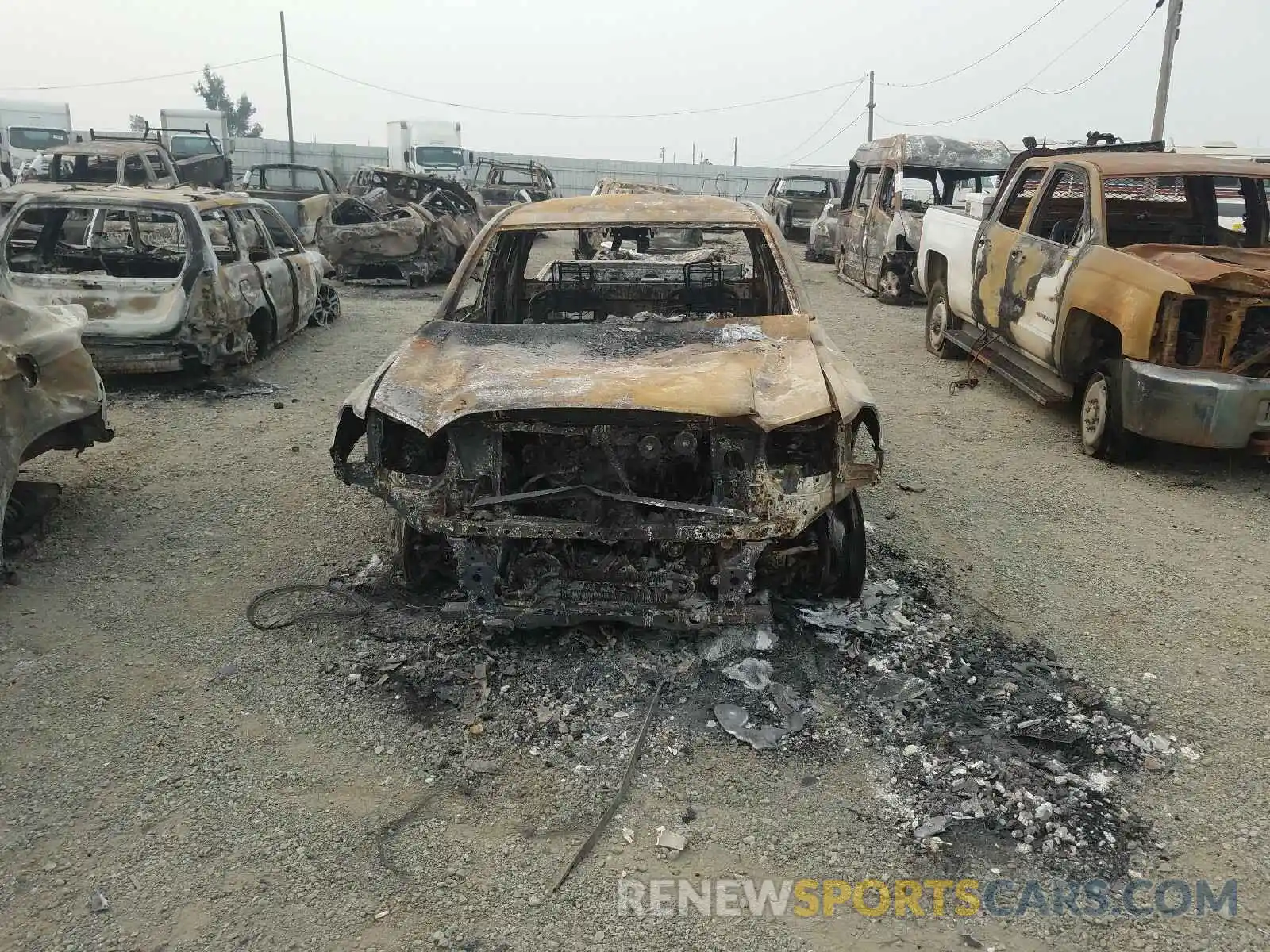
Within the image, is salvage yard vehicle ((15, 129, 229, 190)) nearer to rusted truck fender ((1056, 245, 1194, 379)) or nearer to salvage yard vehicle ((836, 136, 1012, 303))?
salvage yard vehicle ((836, 136, 1012, 303))

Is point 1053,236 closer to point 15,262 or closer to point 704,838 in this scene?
point 704,838

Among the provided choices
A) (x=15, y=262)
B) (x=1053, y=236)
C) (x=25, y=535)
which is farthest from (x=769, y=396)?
(x=15, y=262)

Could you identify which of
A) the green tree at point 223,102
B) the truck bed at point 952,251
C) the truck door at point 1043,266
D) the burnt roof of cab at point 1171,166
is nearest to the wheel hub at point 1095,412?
the truck door at point 1043,266

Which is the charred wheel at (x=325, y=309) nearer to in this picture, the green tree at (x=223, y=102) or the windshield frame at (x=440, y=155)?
the windshield frame at (x=440, y=155)

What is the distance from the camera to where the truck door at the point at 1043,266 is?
653cm

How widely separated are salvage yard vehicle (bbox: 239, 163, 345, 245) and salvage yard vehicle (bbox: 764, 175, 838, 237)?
8.92 m

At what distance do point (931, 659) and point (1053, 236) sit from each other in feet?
15.1

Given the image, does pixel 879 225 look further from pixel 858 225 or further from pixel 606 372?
pixel 606 372

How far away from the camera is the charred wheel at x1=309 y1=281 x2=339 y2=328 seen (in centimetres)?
1046

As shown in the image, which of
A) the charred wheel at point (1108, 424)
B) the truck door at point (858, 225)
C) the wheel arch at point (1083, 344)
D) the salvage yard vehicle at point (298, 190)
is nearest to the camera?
the charred wheel at point (1108, 424)

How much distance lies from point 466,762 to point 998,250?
21.2ft

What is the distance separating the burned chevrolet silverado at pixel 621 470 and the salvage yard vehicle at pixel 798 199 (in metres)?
16.2

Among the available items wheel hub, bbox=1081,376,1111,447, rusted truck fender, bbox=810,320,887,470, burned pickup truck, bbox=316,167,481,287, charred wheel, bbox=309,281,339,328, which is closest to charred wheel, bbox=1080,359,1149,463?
wheel hub, bbox=1081,376,1111,447

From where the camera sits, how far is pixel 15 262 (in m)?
7.79
